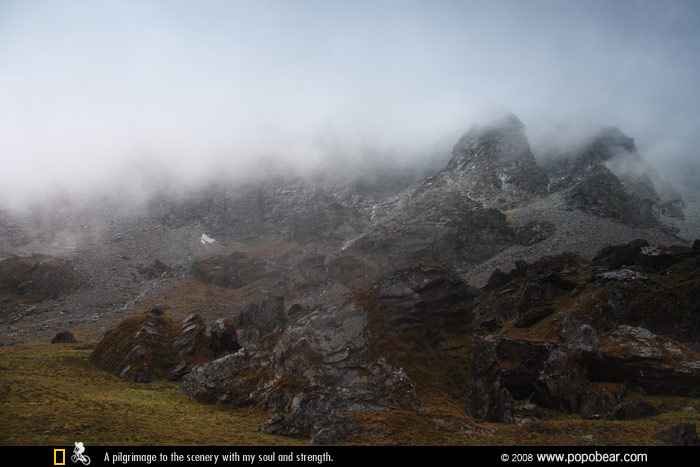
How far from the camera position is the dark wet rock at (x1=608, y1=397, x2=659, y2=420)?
20156mm

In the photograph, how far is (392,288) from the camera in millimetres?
30422

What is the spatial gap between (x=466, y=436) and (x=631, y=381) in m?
17.4

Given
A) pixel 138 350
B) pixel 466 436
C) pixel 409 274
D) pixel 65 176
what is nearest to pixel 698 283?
pixel 409 274

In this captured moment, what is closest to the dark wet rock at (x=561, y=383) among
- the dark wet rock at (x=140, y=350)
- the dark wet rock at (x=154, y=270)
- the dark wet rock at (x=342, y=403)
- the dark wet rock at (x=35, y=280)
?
the dark wet rock at (x=342, y=403)

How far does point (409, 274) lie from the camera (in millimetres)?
32969

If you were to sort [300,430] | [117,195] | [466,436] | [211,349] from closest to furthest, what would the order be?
[466,436]
[300,430]
[211,349]
[117,195]

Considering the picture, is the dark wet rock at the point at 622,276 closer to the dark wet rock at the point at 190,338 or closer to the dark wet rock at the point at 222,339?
the dark wet rock at the point at 222,339

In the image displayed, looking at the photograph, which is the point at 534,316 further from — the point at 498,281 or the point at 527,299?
the point at 498,281

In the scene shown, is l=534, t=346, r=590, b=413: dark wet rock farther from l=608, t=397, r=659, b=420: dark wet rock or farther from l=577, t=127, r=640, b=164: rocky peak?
l=577, t=127, r=640, b=164: rocky peak

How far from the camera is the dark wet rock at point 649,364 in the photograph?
23594mm

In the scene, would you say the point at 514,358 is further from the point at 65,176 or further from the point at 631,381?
the point at 65,176

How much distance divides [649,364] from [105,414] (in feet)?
115
